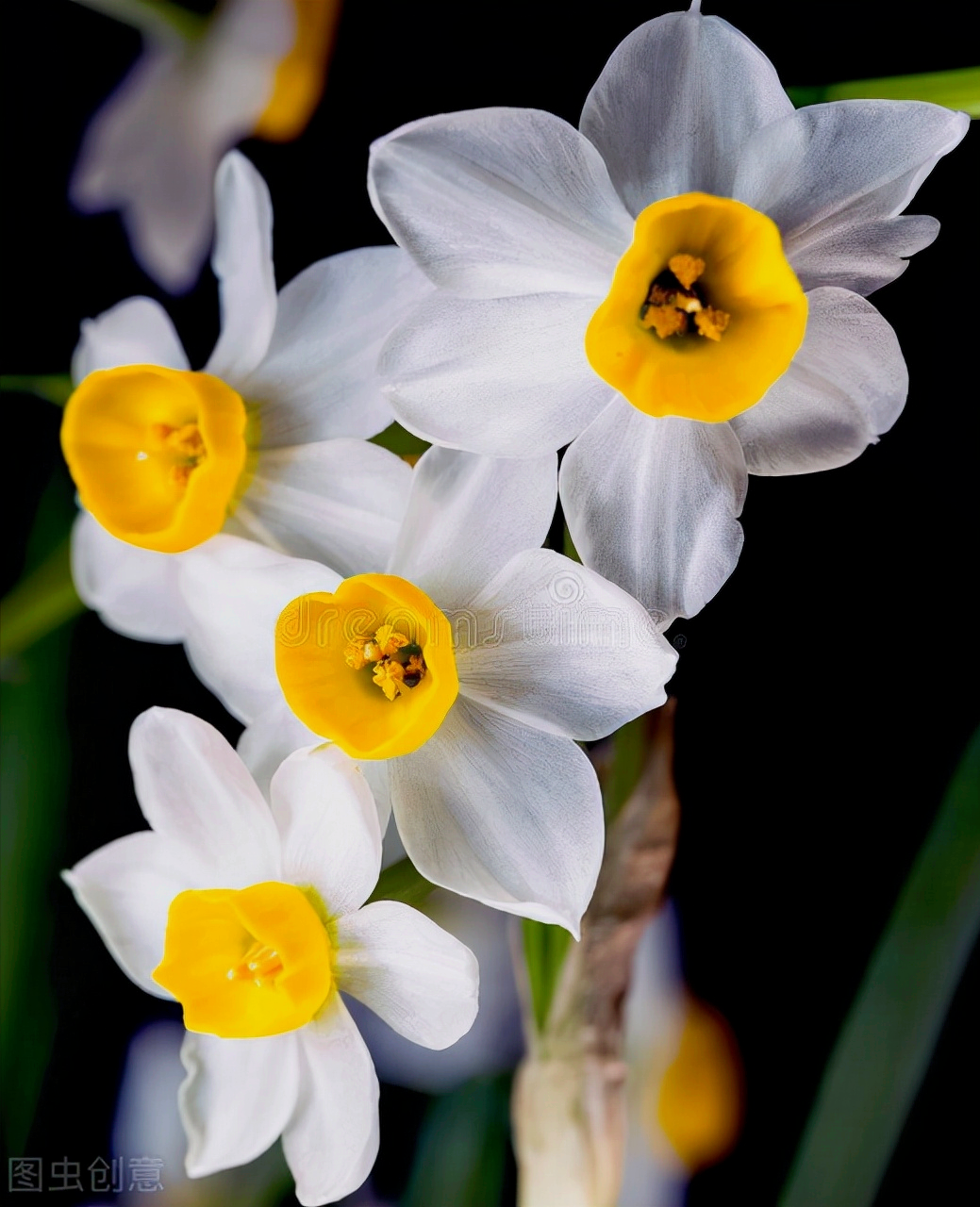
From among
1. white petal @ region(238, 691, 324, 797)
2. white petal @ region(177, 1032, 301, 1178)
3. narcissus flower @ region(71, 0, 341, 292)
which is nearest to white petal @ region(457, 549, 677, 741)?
white petal @ region(238, 691, 324, 797)

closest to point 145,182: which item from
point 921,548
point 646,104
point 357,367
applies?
point 357,367

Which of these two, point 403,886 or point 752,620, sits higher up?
point 752,620

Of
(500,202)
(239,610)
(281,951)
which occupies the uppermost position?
(500,202)

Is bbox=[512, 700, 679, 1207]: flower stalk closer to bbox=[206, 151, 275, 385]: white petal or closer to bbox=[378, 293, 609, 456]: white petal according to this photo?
bbox=[378, 293, 609, 456]: white petal

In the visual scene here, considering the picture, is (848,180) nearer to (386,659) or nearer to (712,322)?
(712,322)

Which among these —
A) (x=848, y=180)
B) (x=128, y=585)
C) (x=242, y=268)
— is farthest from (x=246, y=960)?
(x=848, y=180)

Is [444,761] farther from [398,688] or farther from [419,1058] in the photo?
[419,1058]

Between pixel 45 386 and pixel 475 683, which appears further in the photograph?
pixel 45 386
